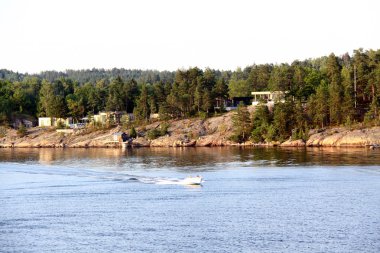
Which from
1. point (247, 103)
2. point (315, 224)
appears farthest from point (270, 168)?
point (247, 103)

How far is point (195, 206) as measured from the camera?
62938 millimetres

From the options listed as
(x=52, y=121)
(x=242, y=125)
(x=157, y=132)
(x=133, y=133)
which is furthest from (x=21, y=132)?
(x=242, y=125)

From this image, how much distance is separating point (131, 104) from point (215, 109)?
2757cm

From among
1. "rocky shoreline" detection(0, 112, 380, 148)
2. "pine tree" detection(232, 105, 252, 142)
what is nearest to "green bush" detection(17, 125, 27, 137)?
"rocky shoreline" detection(0, 112, 380, 148)

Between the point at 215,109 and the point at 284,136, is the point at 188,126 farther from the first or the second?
the point at 284,136

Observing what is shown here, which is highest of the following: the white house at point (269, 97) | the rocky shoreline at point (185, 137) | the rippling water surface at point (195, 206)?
the white house at point (269, 97)

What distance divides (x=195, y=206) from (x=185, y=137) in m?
84.0

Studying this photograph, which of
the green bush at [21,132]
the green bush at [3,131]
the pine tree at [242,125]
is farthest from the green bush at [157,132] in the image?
the green bush at [3,131]

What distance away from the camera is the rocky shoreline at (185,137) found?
419ft

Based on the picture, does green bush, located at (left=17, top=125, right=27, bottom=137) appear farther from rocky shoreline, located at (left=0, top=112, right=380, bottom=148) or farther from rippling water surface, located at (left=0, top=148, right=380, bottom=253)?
rippling water surface, located at (left=0, top=148, right=380, bottom=253)

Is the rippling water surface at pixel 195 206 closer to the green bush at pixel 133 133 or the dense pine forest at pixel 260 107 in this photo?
the dense pine forest at pixel 260 107

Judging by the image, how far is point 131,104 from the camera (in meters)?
179

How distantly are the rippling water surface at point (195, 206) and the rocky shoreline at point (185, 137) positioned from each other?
2434 cm

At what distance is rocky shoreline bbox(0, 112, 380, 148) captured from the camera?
128 meters
